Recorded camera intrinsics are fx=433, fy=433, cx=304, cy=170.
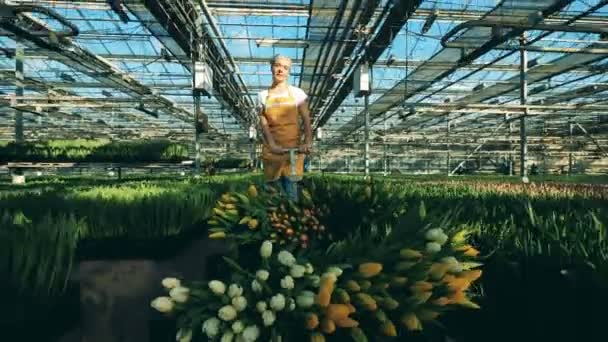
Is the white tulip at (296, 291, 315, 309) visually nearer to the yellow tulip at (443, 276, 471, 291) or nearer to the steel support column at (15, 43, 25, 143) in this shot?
the yellow tulip at (443, 276, 471, 291)

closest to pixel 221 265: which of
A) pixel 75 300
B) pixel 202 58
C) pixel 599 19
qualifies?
pixel 75 300

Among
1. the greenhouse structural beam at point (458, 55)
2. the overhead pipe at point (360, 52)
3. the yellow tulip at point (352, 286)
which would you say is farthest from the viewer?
the overhead pipe at point (360, 52)

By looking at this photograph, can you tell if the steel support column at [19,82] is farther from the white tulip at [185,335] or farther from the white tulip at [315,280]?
the white tulip at [315,280]

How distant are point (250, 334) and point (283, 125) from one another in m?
2.44

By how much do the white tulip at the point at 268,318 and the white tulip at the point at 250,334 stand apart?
28 mm

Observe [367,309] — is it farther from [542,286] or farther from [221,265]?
[221,265]

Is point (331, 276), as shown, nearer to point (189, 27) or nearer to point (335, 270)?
point (335, 270)

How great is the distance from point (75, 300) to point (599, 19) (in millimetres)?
11816

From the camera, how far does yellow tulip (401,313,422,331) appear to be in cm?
103

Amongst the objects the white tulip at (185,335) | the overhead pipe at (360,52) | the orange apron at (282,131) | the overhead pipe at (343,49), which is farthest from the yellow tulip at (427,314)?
the overhead pipe at (360,52)

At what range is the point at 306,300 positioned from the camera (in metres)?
1.06

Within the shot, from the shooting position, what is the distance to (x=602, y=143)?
29203mm

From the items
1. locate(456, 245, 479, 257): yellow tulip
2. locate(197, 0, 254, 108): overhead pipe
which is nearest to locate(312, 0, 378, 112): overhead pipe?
locate(197, 0, 254, 108): overhead pipe

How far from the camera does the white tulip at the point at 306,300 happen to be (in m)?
1.05
